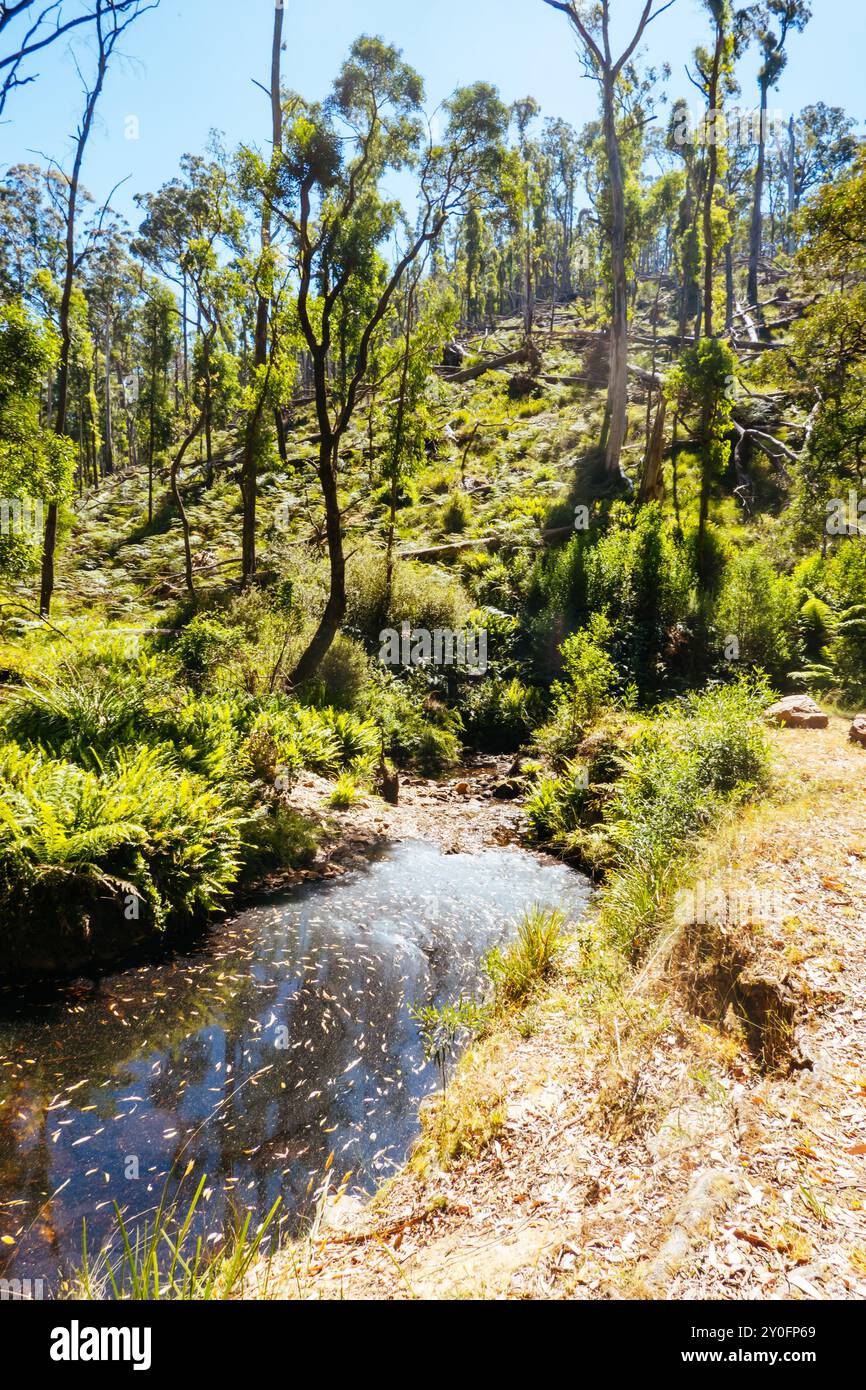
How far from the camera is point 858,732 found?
8.99 metres

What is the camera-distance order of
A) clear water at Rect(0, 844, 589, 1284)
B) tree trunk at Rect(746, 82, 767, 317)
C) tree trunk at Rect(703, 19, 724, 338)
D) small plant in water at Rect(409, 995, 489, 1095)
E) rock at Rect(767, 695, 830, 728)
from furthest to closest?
tree trunk at Rect(746, 82, 767, 317) < tree trunk at Rect(703, 19, 724, 338) < rock at Rect(767, 695, 830, 728) < small plant in water at Rect(409, 995, 489, 1095) < clear water at Rect(0, 844, 589, 1284)

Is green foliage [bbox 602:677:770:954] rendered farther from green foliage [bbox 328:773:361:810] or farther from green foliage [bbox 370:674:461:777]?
green foliage [bbox 370:674:461:777]

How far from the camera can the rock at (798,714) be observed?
10078mm

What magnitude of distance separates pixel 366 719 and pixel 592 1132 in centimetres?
994

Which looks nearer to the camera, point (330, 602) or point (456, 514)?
point (330, 602)

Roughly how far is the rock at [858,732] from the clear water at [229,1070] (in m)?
5.49

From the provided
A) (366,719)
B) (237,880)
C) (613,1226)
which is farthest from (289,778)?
(613,1226)

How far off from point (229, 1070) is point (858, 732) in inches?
342

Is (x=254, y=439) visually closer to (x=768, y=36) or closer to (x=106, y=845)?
(x=106, y=845)

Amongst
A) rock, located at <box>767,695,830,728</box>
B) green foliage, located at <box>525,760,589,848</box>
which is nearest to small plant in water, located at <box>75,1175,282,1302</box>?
green foliage, located at <box>525,760,589,848</box>

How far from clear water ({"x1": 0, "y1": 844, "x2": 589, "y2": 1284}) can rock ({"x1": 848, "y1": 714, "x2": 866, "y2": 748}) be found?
5490 mm

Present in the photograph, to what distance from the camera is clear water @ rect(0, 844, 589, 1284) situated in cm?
400

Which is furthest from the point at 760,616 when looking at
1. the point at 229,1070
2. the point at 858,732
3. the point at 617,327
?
the point at 617,327

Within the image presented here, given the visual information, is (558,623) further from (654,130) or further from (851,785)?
(654,130)
